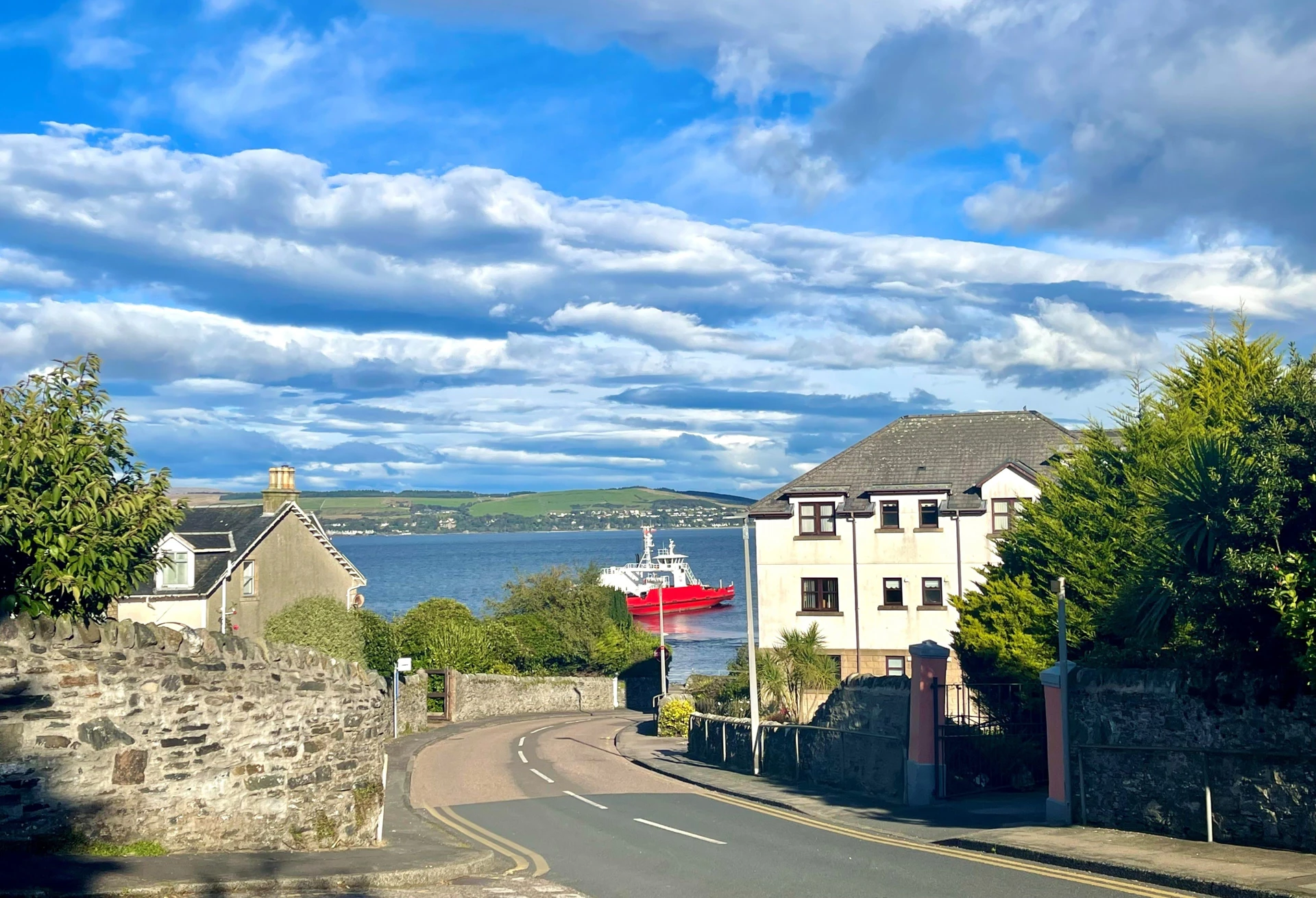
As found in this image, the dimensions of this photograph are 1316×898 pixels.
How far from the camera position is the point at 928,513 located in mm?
45312

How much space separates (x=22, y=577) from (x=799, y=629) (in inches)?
1379

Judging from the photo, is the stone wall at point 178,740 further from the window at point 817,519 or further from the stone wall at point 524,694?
the stone wall at point 524,694

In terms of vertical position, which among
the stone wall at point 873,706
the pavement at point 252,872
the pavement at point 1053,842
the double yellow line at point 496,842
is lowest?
the double yellow line at point 496,842

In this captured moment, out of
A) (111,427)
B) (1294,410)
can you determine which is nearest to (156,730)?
(111,427)

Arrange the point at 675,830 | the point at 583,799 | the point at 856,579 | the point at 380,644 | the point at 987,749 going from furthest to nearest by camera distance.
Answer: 1. the point at 380,644
2. the point at 856,579
3. the point at 583,799
4. the point at 987,749
5. the point at 675,830

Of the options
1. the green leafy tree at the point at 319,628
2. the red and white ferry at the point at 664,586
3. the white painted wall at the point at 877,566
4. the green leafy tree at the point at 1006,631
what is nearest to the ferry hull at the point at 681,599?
the red and white ferry at the point at 664,586

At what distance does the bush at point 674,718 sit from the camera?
139ft

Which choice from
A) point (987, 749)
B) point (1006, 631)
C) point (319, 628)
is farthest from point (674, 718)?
point (987, 749)

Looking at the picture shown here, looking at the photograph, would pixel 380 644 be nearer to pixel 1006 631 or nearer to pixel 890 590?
pixel 890 590

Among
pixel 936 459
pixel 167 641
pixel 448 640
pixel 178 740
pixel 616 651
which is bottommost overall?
pixel 616 651

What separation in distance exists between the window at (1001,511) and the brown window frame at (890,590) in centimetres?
432

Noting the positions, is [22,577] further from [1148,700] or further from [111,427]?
[1148,700]

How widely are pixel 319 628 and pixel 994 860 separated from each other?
34.7m

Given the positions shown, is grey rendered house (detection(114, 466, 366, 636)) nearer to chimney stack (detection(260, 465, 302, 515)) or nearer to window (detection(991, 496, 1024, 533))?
chimney stack (detection(260, 465, 302, 515))
